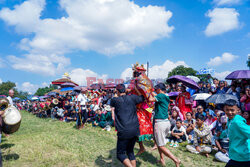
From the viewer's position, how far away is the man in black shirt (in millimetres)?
3088

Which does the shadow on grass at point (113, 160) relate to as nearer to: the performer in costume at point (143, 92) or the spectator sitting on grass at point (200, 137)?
the performer in costume at point (143, 92)

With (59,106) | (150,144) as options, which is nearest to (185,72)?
(59,106)

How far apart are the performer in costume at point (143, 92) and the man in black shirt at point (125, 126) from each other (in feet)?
2.34

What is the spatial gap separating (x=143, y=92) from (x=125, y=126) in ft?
3.42

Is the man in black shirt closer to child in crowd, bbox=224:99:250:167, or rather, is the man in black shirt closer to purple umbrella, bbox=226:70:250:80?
child in crowd, bbox=224:99:250:167

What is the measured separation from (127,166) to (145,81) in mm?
1954

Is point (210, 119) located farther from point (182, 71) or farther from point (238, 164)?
point (182, 71)

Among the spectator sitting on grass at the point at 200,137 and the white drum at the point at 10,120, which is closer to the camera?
the white drum at the point at 10,120

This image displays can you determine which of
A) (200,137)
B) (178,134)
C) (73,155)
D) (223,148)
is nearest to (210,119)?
(200,137)

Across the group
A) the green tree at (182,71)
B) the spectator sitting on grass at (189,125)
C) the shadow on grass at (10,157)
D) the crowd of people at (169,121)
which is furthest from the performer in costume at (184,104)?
the green tree at (182,71)

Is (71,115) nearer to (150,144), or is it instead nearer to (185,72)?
(150,144)

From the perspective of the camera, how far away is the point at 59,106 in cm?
1321

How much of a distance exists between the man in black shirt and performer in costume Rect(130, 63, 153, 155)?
0.71 m

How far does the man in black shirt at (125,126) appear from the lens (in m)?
3.09
